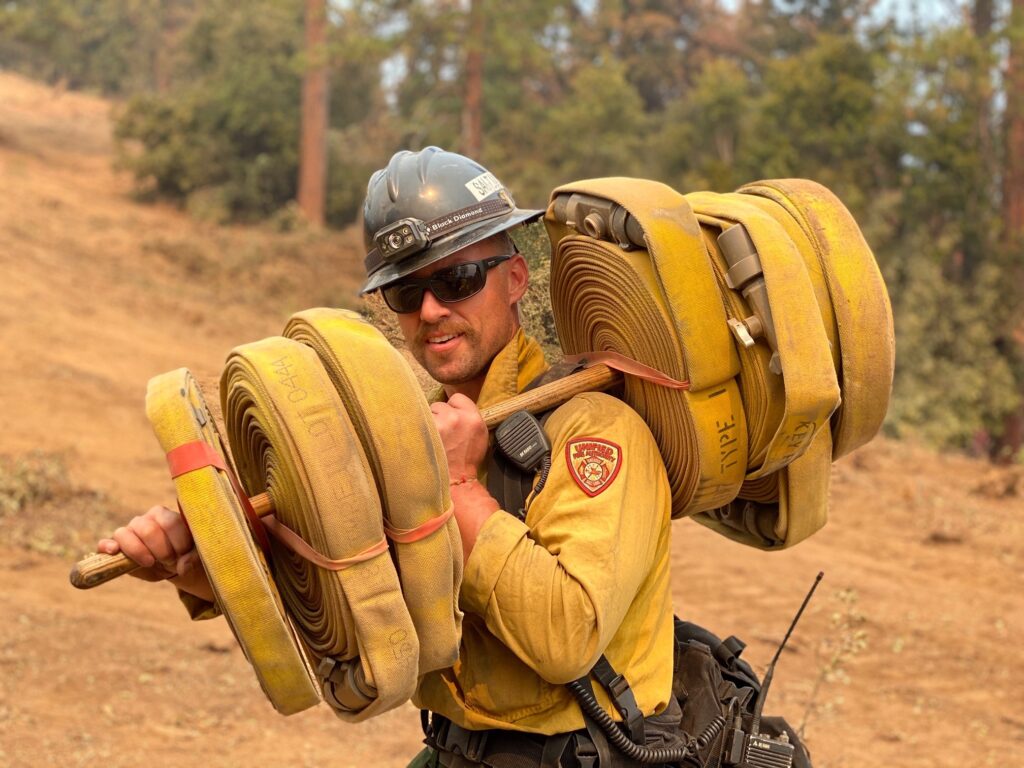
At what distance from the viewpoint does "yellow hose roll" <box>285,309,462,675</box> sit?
2.26 m

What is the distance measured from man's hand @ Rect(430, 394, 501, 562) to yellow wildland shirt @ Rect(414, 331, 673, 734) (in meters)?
0.05

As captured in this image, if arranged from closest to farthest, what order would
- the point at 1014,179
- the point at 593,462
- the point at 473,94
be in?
the point at 593,462
the point at 1014,179
the point at 473,94

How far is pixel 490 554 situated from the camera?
95.7 inches

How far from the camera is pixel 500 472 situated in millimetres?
2713

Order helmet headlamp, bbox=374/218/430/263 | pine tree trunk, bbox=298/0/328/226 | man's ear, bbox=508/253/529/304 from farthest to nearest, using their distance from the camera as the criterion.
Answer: pine tree trunk, bbox=298/0/328/226 < man's ear, bbox=508/253/529/304 < helmet headlamp, bbox=374/218/430/263

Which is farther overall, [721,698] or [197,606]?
[721,698]

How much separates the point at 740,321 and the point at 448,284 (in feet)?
2.28

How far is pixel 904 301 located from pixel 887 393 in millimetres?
15768

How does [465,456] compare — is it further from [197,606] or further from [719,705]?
[719,705]

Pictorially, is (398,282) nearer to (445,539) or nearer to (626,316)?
(626,316)

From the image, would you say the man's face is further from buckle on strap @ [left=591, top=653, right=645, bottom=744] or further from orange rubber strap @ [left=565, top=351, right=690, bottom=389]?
buckle on strap @ [left=591, top=653, right=645, bottom=744]

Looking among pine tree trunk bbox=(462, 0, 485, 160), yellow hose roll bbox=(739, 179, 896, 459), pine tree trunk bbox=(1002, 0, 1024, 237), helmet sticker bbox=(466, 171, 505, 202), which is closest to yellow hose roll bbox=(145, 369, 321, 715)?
helmet sticker bbox=(466, 171, 505, 202)

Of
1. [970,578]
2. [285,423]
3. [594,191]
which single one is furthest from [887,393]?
Result: [970,578]

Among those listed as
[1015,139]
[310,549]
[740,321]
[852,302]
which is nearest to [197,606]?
[310,549]
